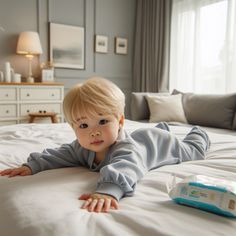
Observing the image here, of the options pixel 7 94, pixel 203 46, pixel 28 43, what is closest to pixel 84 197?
pixel 7 94

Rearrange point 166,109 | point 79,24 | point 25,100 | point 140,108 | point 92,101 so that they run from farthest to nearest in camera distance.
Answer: point 79,24 < point 25,100 < point 140,108 < point 166,109 < point 92,101

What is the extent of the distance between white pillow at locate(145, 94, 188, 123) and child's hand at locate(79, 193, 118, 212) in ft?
7.87

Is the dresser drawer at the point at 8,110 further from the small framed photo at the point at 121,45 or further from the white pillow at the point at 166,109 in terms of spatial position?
the small framed photo at the point at 121,45

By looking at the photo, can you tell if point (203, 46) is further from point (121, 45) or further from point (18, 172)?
point (18, 172)

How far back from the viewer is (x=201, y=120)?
2848 mm

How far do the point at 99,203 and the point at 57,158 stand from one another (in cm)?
38

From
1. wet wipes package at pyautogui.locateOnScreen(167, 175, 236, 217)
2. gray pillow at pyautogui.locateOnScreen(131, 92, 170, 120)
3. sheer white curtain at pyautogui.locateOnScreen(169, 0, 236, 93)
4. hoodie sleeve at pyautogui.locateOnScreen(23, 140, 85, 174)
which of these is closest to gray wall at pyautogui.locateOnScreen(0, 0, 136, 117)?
sheer white curtain at pyautogui.locateOnScreen(169, 0, 236, 93)

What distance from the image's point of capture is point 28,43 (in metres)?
3.72

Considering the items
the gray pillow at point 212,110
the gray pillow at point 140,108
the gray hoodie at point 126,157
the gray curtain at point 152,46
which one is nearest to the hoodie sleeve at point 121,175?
the gray hoodie at point 126,157

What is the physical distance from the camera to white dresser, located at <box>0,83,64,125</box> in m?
3.58

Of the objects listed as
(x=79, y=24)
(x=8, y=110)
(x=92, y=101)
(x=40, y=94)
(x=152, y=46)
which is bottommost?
(x=8, y=110)

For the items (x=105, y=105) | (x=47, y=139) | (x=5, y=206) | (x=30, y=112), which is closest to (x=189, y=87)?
(x=30, y=112)

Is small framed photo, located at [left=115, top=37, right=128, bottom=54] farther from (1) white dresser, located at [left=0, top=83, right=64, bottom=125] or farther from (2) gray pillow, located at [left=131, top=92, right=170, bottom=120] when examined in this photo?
(2) gray pillow, located at [left=131, top=92, right=170, bottom=120]

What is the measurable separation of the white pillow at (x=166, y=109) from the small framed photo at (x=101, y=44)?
1.88 meters
